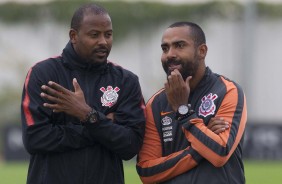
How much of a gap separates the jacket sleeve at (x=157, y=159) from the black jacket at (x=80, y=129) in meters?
0.09

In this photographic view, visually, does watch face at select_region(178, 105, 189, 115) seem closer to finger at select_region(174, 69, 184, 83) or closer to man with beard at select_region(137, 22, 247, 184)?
man with beard at select_region(137, 22, 247, 184)

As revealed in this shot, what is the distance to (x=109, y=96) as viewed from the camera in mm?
5930

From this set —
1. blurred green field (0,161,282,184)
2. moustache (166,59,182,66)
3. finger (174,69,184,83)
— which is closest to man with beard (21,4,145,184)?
moustache (166,59,182,66)

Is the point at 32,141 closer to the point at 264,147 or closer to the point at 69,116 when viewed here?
the point at 69,116

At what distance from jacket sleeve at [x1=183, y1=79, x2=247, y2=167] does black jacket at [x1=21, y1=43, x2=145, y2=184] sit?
1.39 ft

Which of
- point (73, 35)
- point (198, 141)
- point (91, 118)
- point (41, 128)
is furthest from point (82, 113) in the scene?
point (198, 141)

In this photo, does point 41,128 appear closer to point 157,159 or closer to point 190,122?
point 157,159

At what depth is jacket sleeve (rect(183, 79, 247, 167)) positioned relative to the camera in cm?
565

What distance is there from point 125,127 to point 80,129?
313 mm

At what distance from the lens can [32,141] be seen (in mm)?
5730

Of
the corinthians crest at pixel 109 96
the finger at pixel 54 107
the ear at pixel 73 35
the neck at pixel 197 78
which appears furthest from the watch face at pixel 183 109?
the ear at pixel 73 35

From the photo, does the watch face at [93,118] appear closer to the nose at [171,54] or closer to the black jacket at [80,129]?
the black jacket at [80,129]

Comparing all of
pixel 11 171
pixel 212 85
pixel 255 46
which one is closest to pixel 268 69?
pixel 255 46

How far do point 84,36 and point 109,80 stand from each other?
1.15 feet
